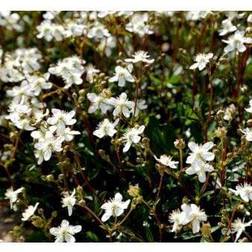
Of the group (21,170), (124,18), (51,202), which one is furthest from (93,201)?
(124,18)

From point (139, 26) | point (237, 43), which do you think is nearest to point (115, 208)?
point (237, 43)

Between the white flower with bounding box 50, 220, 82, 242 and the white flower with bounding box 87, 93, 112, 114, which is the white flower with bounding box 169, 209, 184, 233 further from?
the white flower with bounding box 87, 93, 112, 114

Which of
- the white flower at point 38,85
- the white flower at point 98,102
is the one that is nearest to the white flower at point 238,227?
the white flower at point 98,102

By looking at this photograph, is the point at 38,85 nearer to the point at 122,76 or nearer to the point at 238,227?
the point at 122,76

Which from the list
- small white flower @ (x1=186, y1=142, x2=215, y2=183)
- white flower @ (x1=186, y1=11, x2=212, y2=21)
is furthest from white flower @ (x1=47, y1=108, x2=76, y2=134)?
white flower @ (x1=186, y1=11, x2=212, y2=21)

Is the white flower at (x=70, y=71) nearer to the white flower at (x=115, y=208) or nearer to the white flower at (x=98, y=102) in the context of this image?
the white flower at (x=98, y=102)
